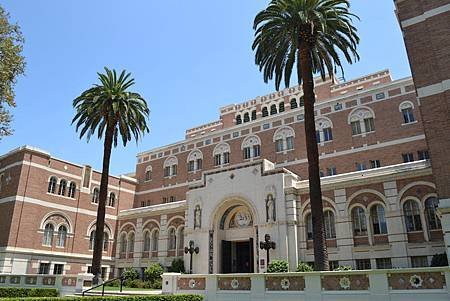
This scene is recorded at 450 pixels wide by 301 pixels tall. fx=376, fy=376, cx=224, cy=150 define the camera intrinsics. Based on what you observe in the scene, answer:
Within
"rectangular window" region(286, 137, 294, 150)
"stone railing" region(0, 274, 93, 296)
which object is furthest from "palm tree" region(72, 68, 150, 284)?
"rectangular window" region(286, 137, 294, 150)

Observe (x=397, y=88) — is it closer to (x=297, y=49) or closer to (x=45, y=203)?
(x=297, y=49)

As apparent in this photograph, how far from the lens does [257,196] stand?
29.8m

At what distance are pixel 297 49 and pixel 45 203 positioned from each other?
28596 millimetres

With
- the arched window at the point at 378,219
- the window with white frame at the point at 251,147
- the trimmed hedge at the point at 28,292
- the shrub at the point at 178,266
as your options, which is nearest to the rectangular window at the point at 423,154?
the arched window at the point at 378,219

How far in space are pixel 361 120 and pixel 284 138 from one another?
777cm

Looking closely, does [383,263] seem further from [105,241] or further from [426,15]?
[105,241]

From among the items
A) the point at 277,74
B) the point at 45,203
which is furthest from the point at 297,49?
the point at 45,203

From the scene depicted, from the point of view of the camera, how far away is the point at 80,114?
107 ft

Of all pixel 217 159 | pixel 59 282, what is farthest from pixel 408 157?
pixel 59 282

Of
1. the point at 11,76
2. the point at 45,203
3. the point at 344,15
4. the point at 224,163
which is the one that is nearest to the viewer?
the point at 11,76

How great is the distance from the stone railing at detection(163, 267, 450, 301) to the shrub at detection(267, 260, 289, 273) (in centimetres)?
984

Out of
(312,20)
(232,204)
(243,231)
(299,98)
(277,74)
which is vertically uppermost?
(299,98)

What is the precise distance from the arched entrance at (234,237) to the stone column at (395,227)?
1046cm

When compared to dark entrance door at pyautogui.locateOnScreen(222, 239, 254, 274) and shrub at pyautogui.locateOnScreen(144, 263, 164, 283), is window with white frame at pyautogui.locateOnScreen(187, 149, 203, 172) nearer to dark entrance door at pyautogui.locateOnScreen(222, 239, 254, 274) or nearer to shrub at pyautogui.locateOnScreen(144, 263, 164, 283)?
shrub at pyautogui.locateOnScreen(144, 263, 164, 283)
